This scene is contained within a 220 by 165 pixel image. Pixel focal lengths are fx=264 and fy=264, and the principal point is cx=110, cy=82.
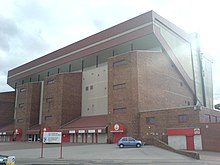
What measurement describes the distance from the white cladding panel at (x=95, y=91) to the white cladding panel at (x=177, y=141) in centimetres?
1629

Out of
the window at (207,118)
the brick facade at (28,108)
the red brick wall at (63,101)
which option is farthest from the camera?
the brick facade at (28,108)

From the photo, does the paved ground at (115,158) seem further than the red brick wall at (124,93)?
No

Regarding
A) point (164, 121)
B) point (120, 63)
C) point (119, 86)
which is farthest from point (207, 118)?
point (120, 63)

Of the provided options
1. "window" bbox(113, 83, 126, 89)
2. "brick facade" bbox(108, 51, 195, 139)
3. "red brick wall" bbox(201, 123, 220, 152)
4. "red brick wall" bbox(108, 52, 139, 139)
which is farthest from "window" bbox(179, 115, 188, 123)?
"window" bbox(113, 83, 126, 89)

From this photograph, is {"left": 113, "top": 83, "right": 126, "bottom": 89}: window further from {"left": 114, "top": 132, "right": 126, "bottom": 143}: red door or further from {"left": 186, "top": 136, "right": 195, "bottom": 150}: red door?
{"left": 186, "top": 136, "right": 195, "bottom": 150}: red door

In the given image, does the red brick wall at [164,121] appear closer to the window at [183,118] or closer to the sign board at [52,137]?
the window at [183,118]

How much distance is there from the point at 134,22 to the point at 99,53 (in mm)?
9652

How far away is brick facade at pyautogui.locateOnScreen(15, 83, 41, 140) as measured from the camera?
6028 cm

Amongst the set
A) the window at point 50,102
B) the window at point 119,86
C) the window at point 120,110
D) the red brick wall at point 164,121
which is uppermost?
the window at point 119,86

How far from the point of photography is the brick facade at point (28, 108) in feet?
198

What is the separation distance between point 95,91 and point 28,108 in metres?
19.7

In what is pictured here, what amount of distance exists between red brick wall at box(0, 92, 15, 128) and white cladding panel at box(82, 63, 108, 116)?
98.6 ft

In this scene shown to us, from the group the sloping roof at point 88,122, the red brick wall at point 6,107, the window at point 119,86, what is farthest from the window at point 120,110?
the red brick wall at point 6,107

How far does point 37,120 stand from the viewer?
2421 inches
